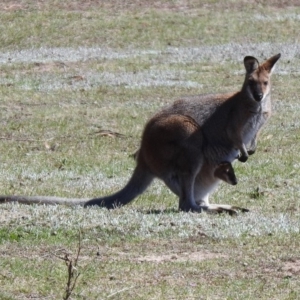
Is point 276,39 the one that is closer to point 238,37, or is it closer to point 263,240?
point 238,37

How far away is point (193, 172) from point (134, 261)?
1840mm

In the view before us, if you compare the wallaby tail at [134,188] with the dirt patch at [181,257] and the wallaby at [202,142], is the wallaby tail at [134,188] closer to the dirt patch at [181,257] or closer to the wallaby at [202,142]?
the wallaby at [202,142]

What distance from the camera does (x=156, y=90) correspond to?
16.2m

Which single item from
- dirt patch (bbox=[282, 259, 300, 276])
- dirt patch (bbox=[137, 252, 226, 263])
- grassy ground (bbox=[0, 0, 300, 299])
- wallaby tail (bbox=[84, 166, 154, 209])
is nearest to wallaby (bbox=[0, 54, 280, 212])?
wallaby tail (bbox=[84, 166, 154, 209])

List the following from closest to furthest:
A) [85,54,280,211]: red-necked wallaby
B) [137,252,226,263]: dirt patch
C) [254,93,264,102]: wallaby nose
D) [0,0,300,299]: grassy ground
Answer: [0,0,300,299]: grassy ground
[137,252,226,263]: dirt patch
[85,54,280,211]: red-necked wallaby
[254,93,264,102]: wallaby nose

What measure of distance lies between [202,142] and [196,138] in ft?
0.23

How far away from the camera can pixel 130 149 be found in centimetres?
1179

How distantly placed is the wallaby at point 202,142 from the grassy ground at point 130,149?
26 cm

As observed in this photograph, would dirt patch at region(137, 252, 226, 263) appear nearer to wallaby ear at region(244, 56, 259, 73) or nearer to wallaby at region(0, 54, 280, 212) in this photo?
wallaby at region(0, 54, 280, 212)

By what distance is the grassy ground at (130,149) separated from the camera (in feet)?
19.6

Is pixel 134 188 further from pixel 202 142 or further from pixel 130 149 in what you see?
pixel 130 149

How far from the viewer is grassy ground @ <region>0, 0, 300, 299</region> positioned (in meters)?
5.96

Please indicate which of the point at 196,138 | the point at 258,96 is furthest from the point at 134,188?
the point at 258,96

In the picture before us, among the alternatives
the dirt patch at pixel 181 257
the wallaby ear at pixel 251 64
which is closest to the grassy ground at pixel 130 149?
the dirt patch at pixel 181 257
